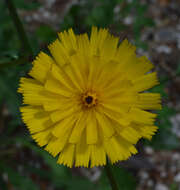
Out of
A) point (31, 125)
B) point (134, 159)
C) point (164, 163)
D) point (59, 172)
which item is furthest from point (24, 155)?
point (31, 125)

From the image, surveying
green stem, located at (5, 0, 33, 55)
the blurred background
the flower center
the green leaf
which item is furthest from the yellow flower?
the green leaf

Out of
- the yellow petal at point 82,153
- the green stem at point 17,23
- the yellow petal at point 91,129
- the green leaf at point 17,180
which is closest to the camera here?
the yellow petal at point 91,129

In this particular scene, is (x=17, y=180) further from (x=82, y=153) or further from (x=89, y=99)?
(x=89, y=99)

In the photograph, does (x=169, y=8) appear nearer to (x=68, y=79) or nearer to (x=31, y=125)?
(x=68, y=79)

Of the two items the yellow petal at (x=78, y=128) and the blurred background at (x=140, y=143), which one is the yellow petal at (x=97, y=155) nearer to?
the yellow petal at (x=78, y=128)

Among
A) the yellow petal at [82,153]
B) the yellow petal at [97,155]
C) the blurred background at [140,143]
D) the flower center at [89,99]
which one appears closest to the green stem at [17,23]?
the blurred background at [140,143]

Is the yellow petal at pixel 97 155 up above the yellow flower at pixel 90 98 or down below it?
below

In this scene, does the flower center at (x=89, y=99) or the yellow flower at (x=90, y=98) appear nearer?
the yellow flower at (x=90, y=98)

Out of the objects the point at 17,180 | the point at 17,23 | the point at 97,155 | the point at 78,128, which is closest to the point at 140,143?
the point at 97,155
